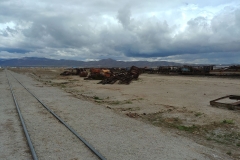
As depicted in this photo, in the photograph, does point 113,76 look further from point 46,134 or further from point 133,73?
point 46,134

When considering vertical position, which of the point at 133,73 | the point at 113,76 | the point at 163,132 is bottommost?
the point at 163,132

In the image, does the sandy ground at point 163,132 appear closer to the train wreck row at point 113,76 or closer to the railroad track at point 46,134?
the railroad track at point 46,134

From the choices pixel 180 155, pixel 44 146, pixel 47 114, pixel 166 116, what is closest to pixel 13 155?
pixel 44 146

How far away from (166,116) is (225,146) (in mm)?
3661

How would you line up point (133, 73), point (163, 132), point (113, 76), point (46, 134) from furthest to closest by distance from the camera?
point (133, 73)
point (113, 76)
point (163, 132)
point (46, 134)

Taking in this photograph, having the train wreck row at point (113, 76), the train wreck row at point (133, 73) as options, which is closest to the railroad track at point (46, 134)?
the train wreck row at point (113, 76)

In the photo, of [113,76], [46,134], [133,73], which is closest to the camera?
[46,134]

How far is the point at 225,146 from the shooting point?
650cm

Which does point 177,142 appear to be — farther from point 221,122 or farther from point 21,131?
point 21,131

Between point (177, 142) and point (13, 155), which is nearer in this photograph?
point (13, 155)

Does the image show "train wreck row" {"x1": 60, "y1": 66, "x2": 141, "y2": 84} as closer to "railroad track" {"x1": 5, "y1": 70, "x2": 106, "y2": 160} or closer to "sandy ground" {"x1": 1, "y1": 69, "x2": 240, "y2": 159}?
"sandy ground" {"x1": 1, "y1": 69, "x2": 240, "y2": 159}

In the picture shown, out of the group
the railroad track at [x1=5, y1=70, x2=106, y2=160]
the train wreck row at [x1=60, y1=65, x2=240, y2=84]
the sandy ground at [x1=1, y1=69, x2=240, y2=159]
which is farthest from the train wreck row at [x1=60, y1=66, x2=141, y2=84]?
the railroad track at [x1=5, y1=70, x2=106, y2=160]

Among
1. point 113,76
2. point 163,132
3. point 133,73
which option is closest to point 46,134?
point 163,132

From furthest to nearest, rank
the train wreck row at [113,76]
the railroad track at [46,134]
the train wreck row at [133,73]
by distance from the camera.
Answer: the train wreck row at [133,73]
the train wreck row at [113,76]
the railroad track at [46,134]
